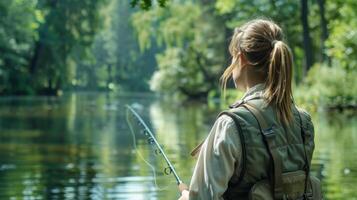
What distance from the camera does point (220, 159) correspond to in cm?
306

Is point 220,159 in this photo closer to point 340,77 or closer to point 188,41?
point 340,77

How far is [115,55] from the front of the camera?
396 feet

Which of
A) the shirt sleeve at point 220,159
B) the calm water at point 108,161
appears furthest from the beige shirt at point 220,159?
the calm water at point 108,161

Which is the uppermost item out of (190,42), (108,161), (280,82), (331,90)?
(190,42)

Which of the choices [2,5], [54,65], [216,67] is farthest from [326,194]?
[54,65]

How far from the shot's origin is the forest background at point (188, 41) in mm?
32781

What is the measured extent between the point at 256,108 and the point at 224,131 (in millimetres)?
184

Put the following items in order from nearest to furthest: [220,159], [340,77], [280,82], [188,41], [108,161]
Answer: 1. [220,159]
2. [280,82]
3. [108,161]
4. [340,77]
5. [188,41]

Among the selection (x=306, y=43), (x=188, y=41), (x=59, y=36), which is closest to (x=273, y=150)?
(x=306, y=43)

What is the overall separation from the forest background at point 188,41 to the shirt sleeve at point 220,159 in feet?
93.9

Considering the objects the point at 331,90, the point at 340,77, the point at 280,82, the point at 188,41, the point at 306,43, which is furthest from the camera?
the point at 188,41

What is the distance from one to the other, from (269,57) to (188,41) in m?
56.1

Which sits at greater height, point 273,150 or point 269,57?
point 269,57

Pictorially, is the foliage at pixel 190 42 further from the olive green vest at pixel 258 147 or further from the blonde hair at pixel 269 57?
the olive green vest at pixel 258 147
